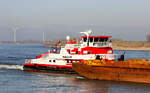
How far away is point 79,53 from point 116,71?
25.1ft

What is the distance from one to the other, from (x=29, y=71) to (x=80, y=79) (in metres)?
9.34

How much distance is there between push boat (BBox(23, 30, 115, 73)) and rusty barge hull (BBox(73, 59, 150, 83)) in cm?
304

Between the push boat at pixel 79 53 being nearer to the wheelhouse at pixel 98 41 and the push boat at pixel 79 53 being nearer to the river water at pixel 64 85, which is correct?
the wheelhouse at pixel 98 41

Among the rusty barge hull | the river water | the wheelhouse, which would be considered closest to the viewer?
the river water

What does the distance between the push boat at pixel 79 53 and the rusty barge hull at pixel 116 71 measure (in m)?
3.04

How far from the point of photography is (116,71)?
27.0 metres

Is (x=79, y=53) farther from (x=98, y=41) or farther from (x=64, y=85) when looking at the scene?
(x=64, y=85)

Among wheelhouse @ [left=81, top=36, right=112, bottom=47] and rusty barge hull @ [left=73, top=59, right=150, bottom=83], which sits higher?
wheelhouse @ [left=81, top=36, right=112, bottom=47]

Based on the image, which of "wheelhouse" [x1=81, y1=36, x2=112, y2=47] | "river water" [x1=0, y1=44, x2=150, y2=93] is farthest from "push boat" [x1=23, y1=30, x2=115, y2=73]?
"river water" [x1=0, y1=44, x2=150, y2=93]

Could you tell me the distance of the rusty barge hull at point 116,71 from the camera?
83.9 ft

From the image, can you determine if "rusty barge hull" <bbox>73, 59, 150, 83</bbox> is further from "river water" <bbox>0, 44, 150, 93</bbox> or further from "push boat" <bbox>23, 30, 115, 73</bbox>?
"push boat" <bbox>23, 30, 115, 73</bbox>

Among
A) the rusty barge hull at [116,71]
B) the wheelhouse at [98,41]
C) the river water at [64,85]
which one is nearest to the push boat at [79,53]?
the wheelhouse at [98,41]

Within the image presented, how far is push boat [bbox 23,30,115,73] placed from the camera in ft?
Answer: 108

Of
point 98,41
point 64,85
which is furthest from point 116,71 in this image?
point 98,41
